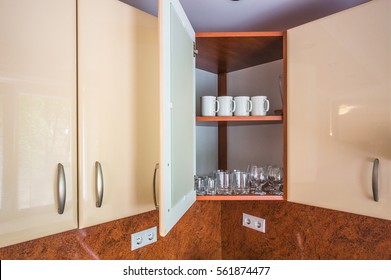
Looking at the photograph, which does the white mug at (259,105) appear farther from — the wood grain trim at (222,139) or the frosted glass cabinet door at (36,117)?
the frosted glass cabinet door at (36,117)

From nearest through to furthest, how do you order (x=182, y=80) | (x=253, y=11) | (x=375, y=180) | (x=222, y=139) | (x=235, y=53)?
(x=375, y=180)
(x=182, y=80)
(x=253, y=11)
(x=235, y=53)
(x=222, y=139)

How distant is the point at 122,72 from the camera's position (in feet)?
2.94

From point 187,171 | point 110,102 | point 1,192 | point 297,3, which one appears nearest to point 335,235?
point 187,171

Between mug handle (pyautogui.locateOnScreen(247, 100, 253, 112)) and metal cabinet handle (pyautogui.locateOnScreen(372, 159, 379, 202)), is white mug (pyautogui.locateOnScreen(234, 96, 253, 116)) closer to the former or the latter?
mug handle (pyautogui.locateOnScreen(247, 100, 253, 112))

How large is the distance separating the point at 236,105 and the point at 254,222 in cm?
75

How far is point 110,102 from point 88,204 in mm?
323

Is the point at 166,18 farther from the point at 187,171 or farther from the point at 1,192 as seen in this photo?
the point at 1,192

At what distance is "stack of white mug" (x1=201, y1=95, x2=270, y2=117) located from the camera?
3.86ft

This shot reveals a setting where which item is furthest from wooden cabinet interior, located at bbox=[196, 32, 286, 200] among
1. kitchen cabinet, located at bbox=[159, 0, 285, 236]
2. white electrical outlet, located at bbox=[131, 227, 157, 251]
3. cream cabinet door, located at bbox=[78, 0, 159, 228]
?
white electrical outlet, located at bbox=[131, 227, 157, 251]

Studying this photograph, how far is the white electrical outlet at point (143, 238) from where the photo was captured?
130 centimetres

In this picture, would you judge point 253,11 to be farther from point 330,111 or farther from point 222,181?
point 222,181

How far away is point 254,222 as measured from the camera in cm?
156

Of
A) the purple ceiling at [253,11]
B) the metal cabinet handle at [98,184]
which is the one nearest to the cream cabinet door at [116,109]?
the metal cabinet handle at [98,184]

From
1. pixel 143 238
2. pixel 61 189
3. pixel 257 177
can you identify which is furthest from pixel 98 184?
pixel 257 177
